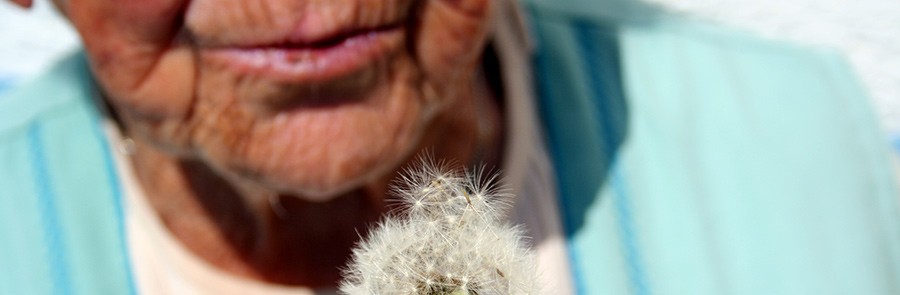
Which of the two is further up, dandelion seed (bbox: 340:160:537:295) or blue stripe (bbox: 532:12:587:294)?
blue stripe (bbox: 532:12:587:294)

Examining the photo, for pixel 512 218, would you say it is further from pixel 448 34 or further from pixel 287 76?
pixel 287 76

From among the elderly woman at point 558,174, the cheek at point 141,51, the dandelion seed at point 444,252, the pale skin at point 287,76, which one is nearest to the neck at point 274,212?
the elderly woman at point 558,174

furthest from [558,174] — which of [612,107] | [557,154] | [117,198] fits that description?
[117,198]

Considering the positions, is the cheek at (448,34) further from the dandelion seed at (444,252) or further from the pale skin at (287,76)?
the dandelion seed at (444,252)

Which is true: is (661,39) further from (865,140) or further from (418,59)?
(418,59)

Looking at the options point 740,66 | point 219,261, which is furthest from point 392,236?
point 740,66

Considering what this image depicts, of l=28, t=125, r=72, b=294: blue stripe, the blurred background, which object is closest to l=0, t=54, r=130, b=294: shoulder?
l=28, t=125, r=72, b=294: blue stripe

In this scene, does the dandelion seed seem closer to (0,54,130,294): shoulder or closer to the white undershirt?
the white undershirt
